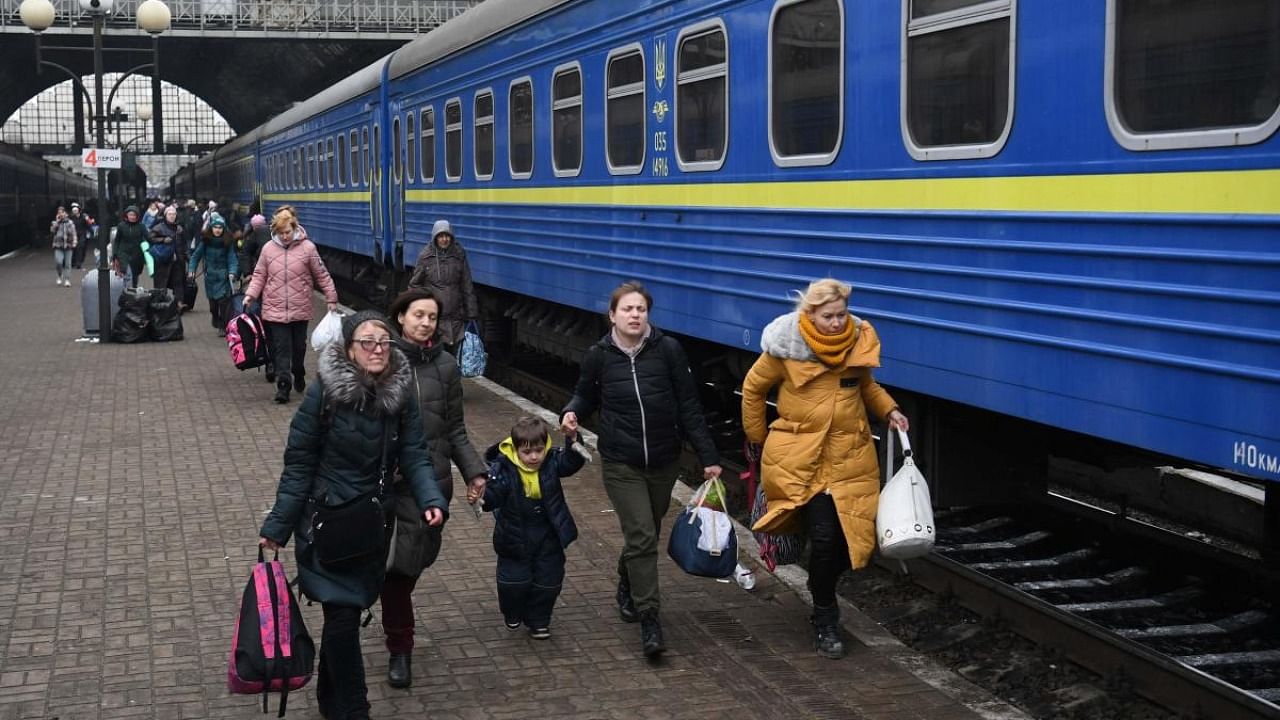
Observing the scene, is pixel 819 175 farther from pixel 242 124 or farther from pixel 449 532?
pixel 242 124

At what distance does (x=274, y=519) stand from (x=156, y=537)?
11.7 ft

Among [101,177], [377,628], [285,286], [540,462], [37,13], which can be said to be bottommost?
[377,628]

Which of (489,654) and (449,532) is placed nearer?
(489,654)

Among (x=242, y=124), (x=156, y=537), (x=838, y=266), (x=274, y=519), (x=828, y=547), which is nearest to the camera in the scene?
(x=274, y=519)

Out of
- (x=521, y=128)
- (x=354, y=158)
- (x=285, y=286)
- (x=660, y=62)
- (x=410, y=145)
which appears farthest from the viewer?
(x=354, y=158)

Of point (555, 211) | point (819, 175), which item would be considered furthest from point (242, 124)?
point (819, 175)

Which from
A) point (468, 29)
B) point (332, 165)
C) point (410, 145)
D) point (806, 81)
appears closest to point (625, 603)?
point (806, 81)

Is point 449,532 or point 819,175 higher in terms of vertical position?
point 819,175

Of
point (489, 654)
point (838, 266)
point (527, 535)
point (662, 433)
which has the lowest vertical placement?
point (489, 654)

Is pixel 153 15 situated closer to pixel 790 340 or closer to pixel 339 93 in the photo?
pixel 339 93

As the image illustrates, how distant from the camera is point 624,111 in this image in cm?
1074

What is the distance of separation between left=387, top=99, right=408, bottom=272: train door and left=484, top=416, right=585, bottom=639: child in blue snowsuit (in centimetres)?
1248

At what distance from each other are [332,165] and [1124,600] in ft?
68.0

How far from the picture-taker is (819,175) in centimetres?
801
